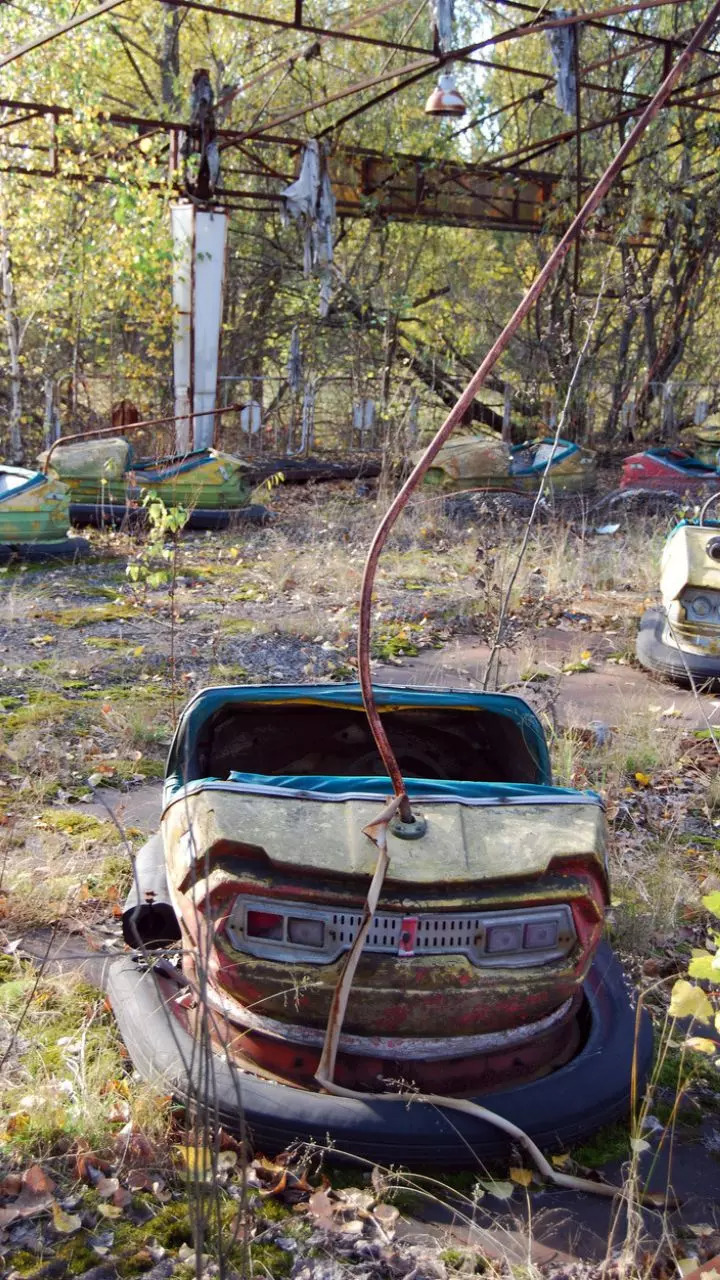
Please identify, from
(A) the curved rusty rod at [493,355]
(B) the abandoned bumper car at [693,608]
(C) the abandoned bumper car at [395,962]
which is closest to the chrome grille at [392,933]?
(C) the abandoned bumper car at [395,962]

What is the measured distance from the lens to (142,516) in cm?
891

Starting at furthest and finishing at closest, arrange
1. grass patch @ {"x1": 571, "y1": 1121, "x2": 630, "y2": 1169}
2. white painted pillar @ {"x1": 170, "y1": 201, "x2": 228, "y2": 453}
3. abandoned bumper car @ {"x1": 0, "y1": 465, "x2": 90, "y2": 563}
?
white painted pillar @ {"x1": 170, "y1": 201, "x2": 228, "y2": 453}, abandoned bumper car @ {"x1": 0, "y1": 465, "x2": 90, "y2": 563}, grass patch @ {"x1": 571, "y1": 1121, "x2": 630, "y2": 1169}

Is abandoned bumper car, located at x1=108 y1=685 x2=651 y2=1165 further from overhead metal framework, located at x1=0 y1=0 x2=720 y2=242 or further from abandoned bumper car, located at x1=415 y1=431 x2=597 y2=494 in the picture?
abandoned bumper car, located at x1=415 y1=431 x2=597 y2=494

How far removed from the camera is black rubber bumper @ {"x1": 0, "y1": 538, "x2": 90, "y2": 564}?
7641 mm

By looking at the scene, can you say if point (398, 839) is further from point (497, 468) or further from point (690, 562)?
point (497, 468)

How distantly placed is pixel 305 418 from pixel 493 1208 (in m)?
12.7

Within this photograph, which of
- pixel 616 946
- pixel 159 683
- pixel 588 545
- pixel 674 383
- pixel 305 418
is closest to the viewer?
pixel 616 946

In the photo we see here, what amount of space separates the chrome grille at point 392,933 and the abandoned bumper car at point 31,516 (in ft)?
20.4

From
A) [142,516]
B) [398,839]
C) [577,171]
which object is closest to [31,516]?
[142,516]

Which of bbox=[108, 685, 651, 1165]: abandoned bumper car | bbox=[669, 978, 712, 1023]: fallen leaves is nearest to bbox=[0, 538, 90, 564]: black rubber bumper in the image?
bbox=[108, 685, 651, 1165]: abandoned bumper car

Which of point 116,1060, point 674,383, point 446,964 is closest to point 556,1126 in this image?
point 446,964

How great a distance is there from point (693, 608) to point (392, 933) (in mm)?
3708

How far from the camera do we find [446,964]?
1901 millimetres

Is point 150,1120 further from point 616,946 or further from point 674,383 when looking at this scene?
point 674,383
